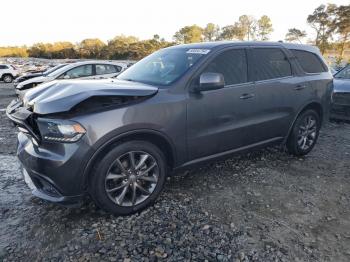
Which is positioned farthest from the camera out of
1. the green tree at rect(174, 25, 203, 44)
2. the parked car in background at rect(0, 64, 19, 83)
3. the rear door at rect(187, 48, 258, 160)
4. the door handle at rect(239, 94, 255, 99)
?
the green tree at rect(174, 25, 203, 44)

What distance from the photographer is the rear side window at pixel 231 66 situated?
359 centimetres

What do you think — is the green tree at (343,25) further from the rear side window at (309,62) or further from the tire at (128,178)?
the tire at (128,178)

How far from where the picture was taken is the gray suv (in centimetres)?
271

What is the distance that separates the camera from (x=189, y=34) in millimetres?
76312

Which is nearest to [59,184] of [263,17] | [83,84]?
[83,84]

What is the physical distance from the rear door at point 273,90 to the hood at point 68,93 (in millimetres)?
1581

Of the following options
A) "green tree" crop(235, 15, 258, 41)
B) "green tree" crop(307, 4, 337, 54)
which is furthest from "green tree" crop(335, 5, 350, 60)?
"green tree" crop(235, 15, 258, 41)

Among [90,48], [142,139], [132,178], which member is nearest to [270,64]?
[142,139]

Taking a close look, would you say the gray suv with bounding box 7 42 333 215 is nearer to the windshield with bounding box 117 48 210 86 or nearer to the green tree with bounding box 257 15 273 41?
the windshield with bounding box 117 48 210 86

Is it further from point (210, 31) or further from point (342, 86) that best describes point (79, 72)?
point (210, 31)

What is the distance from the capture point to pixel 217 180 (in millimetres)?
4008

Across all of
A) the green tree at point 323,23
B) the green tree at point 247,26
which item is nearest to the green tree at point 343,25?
the green tree at point 323,23

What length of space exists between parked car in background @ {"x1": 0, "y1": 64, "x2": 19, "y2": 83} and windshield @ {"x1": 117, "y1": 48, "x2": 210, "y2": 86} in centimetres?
1977

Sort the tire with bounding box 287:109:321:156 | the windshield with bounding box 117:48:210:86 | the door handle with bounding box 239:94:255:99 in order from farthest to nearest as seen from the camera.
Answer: the tire with bounding box 287:109:321:156
the door handle with bounding box 239:94:255:99
the windshield with bounding box 117:48:210:86
